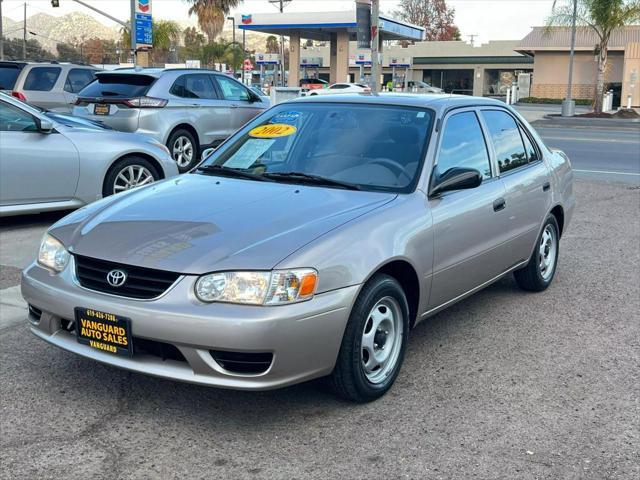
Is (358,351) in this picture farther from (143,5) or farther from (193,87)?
(143,5)

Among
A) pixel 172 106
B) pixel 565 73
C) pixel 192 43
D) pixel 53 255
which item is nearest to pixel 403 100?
pixel 53 255

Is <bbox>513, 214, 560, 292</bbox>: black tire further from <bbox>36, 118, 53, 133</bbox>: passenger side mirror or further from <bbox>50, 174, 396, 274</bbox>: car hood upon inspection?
<bbox>36, 118, 53, 133</bbox>: passenger side mirror

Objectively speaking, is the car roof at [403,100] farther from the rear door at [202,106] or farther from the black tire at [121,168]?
the rear door at [202,106]

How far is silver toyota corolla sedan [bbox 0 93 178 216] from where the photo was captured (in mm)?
7684

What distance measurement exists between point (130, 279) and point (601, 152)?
16964 millimetres

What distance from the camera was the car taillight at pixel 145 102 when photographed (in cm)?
1129

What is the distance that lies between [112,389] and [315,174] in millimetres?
1704

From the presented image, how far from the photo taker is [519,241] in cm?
550

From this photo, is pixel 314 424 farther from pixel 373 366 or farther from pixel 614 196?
pixel 614 196

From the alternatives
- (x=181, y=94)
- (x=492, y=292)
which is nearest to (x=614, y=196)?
(x=492, y=292)

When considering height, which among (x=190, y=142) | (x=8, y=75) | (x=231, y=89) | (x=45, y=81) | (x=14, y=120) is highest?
(x=8, y=75)

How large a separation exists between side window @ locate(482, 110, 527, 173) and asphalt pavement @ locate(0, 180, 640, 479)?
1.19 m

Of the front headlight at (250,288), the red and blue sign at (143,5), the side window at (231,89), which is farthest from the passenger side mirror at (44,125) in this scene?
the red and blue sign at (143,5)

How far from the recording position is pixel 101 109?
11445mm
